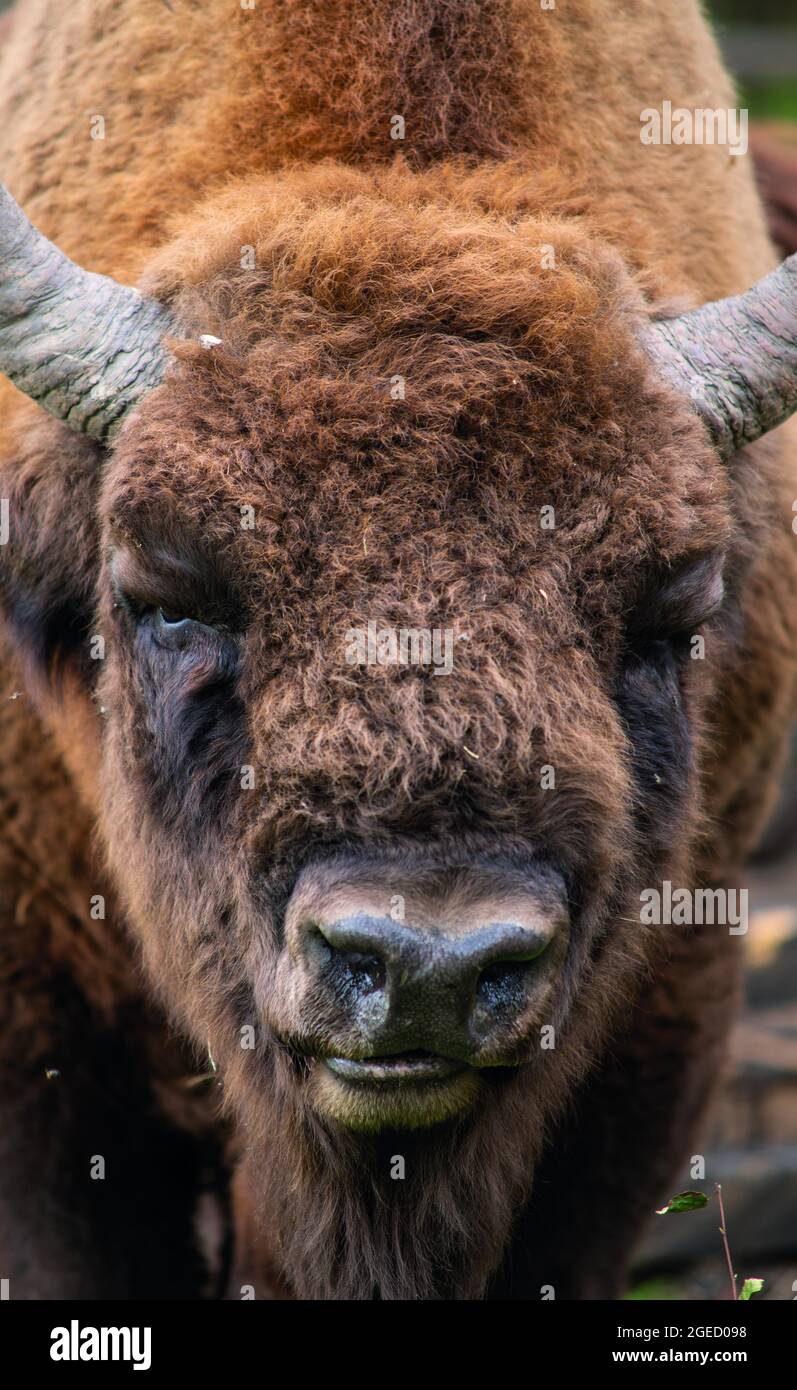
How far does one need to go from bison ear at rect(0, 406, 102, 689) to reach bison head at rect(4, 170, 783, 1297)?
0.7 inches

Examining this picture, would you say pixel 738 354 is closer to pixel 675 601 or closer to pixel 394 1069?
pixel 675 601

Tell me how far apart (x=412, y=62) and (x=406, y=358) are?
134 cm

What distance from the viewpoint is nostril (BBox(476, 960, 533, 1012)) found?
3.68 metres

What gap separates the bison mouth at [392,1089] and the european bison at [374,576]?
0.01 metres

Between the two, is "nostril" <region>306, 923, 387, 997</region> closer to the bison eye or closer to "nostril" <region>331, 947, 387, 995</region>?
"nostril" <region>331, 947, 387, 995</region>

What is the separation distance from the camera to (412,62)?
16.0 feet

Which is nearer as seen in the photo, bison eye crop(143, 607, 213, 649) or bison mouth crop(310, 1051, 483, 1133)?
bison mouth crop(310, 1051, 483, 1133)

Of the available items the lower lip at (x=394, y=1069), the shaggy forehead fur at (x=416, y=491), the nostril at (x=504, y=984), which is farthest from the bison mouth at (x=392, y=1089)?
the shaggy forehead fur at (x=416, y=491)

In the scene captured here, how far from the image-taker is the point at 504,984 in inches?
146

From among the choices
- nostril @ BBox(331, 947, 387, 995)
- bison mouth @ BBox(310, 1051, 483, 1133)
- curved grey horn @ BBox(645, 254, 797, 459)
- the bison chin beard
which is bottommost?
the bison chin beard

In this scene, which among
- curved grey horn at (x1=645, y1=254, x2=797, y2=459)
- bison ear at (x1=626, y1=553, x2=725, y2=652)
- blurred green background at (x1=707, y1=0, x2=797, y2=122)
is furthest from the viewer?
blurred green background at (x1=707, y1=0, x2=797, y2=122)

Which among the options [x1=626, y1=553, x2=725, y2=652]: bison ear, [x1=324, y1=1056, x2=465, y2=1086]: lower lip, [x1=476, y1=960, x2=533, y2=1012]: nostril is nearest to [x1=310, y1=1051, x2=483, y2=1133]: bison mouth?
[x1=324, y1=1056, x2=465, y2=1086]: lower lip

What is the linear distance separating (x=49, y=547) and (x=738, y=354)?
207 cm

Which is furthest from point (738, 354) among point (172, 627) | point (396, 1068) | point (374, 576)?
point (396, 1068)
